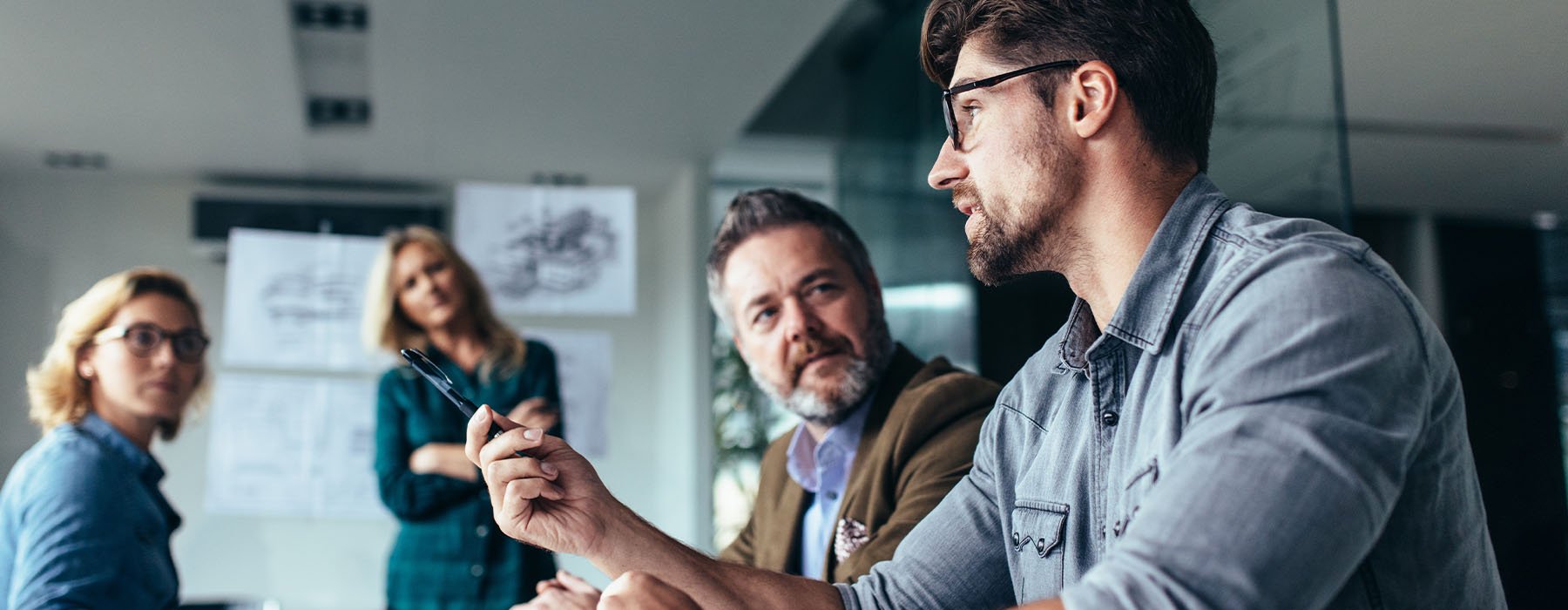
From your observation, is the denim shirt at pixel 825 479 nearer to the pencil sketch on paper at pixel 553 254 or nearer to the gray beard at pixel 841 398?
the gray beard at pixel 841 398

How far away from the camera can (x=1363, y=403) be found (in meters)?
0.77

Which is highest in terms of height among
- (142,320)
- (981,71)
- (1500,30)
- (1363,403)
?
(1500,30)

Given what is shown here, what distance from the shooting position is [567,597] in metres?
1.22

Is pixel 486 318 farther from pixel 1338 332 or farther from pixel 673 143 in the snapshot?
pixel 1338 332

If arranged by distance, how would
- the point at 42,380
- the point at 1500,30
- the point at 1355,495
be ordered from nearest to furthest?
the point at 1355,495 < the point at 1500,30 < the point at 42,380

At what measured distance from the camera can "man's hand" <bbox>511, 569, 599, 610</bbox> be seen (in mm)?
1207

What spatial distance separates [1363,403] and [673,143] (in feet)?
11.5

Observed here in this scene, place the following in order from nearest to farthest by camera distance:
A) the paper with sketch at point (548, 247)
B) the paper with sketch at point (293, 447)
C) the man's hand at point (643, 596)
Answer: the man's hand at point (643, 596)
the paper with sketch at point (293, 447)
the paper with sketch at point (548, 247)

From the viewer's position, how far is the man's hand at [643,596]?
1000mm

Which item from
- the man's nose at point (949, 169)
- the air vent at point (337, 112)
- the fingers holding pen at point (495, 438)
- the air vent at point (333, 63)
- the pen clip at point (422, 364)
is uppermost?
the air vent at point (333, 63)

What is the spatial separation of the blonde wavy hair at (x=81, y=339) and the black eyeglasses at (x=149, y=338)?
34mm

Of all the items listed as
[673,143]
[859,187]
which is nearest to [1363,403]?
[859,187]

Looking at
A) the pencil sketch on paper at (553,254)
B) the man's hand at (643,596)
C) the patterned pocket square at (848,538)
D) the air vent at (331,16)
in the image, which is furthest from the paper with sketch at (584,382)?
the man's hand at (643,596)

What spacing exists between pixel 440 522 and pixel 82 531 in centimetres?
127
